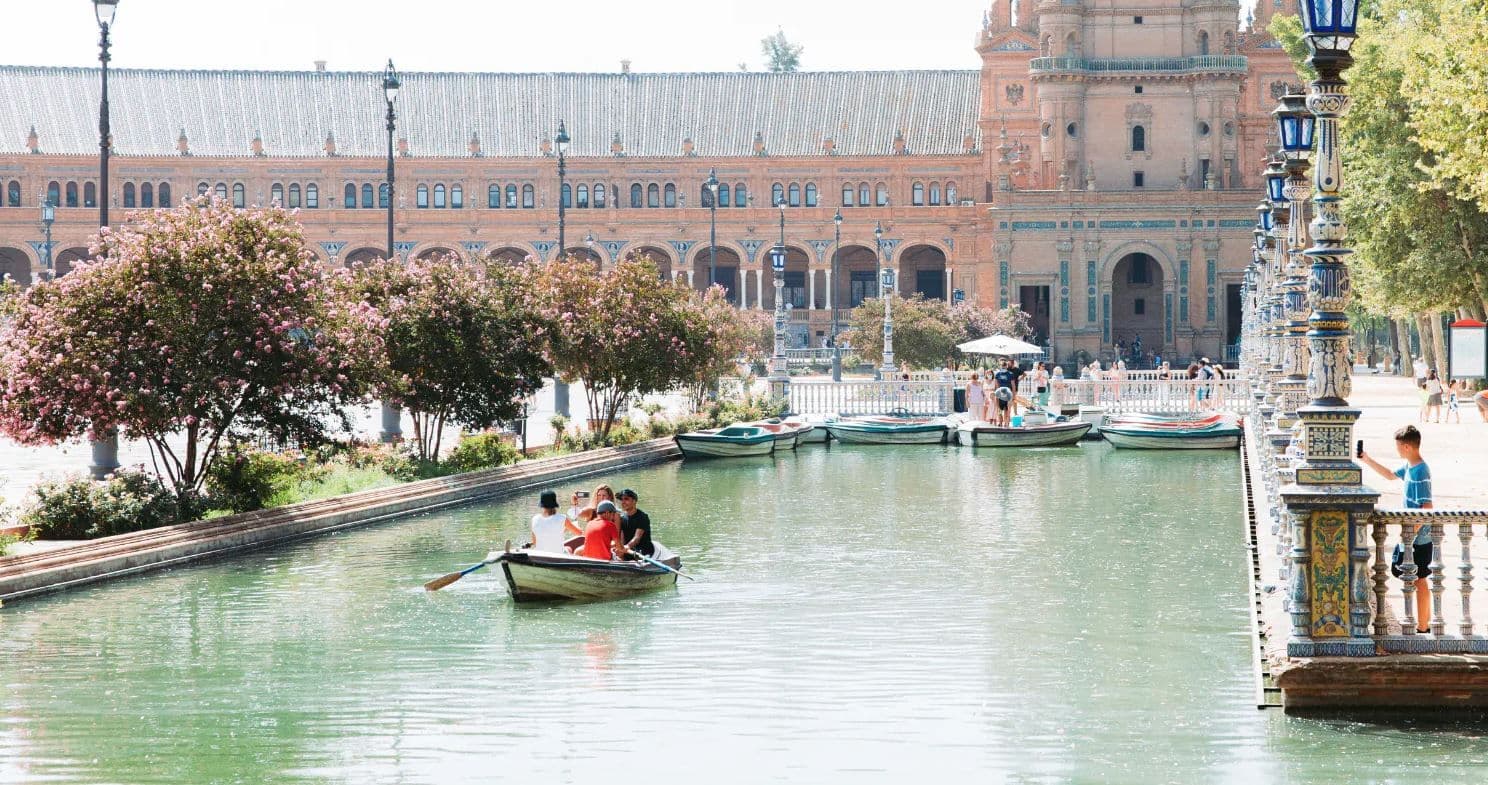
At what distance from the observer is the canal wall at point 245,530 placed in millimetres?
18016

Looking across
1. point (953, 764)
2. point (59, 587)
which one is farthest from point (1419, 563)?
point (59, 587)

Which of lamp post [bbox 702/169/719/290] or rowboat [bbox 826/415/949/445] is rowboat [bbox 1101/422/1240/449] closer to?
rowboat [bbox 826/415/949/445]

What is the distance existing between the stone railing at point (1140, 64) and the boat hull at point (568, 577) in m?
64.7

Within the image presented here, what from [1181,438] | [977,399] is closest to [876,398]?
[977,399]

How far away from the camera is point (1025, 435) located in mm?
40562

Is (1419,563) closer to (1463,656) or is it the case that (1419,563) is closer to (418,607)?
(1463,656)

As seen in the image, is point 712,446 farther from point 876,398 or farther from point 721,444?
point 876,398

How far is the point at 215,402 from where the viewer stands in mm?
20984

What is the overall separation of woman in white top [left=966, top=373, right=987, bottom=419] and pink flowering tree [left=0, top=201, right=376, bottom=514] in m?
22.2

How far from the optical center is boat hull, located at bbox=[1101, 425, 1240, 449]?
39094 millimetres

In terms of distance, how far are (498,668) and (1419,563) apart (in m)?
6.96

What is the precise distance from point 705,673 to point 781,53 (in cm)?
11002

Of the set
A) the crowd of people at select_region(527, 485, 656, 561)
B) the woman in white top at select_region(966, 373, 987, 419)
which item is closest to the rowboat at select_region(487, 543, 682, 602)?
the crowd of people at select_region(527, 485, 656, 561)

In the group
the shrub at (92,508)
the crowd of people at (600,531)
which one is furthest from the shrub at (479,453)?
the crowd of people at (600,531)
